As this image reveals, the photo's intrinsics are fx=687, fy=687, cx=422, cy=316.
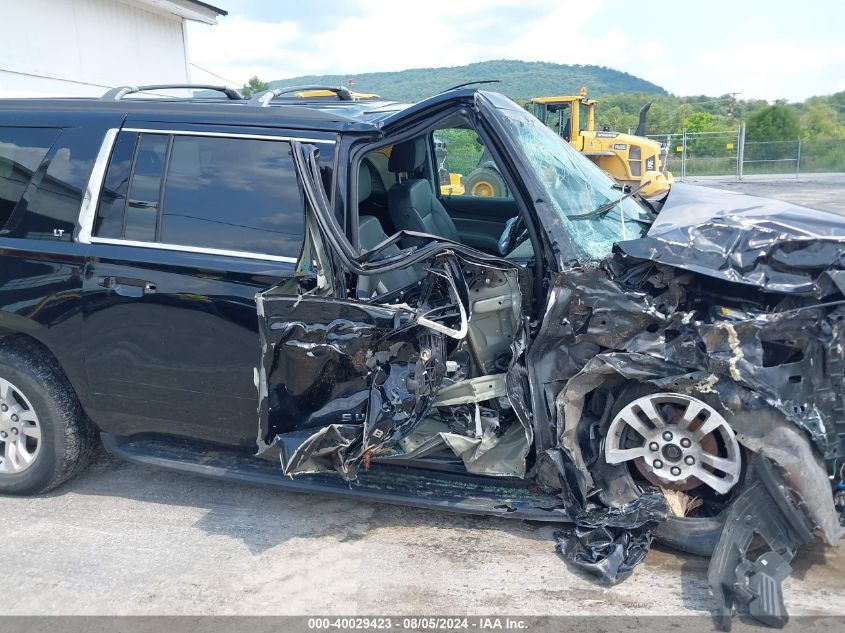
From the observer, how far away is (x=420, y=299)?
11.1 ft

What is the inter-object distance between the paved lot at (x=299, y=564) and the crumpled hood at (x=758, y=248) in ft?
4.27

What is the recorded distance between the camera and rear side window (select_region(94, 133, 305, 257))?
3.47m

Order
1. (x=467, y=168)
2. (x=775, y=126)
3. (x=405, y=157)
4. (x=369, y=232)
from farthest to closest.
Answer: (x=775, y=126)
(x=467, y=168)
(x=405, y=157)
(x=369, y=232)

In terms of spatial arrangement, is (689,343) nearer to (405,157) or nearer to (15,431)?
(405,157)

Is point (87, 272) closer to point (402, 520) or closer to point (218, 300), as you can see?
point (218, 300)

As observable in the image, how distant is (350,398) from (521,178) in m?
1.37

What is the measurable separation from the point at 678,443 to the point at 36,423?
11.4 ft

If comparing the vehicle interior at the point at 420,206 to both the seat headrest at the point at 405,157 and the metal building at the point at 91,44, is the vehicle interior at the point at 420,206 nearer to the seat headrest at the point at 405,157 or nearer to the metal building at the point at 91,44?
the seat headrest at the point at 405,157

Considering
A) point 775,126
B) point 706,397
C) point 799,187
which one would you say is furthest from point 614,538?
point 775,126

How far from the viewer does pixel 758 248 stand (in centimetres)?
296

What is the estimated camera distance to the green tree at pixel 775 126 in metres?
33.9

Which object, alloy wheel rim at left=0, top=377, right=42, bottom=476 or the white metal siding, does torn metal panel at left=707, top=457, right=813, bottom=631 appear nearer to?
alloy wheel rim at left=0, top=377, right=42, bottom=476

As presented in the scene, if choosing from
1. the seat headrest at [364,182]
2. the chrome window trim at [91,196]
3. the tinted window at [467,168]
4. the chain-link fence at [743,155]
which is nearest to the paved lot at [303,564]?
the chrome window trim at [91,196]

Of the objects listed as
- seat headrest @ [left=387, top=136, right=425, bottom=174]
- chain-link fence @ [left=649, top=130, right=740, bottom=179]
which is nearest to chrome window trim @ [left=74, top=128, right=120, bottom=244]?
seat headrest @ [left=387, top=136, right=425, bottom=174]
